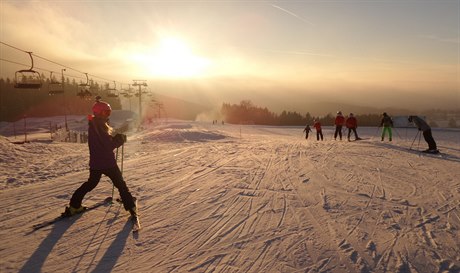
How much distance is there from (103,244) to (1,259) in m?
1.24

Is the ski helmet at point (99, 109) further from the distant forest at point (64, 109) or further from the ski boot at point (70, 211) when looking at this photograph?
the distant forest at point (64, 109)

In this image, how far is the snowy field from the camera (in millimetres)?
4020

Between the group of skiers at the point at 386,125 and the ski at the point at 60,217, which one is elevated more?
the group of skiers at the point at 386,125

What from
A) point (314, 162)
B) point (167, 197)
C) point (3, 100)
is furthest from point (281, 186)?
point (3, 100)

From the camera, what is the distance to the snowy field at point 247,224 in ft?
13.2

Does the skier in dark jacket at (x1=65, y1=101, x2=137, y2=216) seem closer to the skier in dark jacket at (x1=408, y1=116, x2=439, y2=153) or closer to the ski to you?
the ski

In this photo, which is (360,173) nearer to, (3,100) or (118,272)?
(118,272)

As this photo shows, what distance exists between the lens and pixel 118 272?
3725mm

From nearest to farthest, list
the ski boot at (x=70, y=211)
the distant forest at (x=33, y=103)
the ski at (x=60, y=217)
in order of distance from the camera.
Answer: the ski at (x=60, y=217) → the ski boot at (x=70, y=211) → the distant forest at (x=33, y=103)

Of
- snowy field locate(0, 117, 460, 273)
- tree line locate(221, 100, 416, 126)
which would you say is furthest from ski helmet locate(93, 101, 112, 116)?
tree line locate(221, 100, 416, 126)

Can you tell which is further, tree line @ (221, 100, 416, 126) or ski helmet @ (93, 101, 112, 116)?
tree line @ (221, 100, 416, 126)

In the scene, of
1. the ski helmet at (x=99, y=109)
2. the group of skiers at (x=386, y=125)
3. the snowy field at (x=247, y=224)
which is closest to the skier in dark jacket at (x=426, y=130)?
the group of skiers at (x=386, y=125)

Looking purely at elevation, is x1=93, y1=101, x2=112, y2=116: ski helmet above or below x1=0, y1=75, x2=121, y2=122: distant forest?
below

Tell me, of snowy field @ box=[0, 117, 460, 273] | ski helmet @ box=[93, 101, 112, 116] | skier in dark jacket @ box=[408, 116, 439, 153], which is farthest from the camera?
skier in dark jacket @ box=[408, 116, 439, 153]
